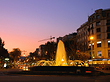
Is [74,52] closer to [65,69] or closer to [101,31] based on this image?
[101,31]

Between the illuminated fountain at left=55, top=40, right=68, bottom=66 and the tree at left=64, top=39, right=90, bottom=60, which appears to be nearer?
the illuminated fountain at left=55, top=40, right=68, bottom=66

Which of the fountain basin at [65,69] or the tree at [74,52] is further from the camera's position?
the tree at [74,52]

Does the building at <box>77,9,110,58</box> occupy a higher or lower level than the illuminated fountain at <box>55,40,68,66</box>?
higher

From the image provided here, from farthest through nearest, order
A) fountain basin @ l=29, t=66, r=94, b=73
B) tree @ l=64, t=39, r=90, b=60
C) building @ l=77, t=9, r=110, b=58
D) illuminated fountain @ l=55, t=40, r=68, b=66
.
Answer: building @ l=77, t=9, r=110, b=58 → tree @ l=64, t=39, r=90, b=60 → illuminated fountain @ l=55, t=40, r=68, b=66 → fountain basin @ l=29, t=66, r=94, b=73

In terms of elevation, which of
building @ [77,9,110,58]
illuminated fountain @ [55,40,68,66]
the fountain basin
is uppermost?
building @ [77,9,110,58]

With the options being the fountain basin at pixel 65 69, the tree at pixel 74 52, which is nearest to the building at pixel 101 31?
the tree at pixel 74 52

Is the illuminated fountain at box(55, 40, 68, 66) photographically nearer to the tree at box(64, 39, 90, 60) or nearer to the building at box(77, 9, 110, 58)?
the tree at box(64, 39, 90, 60)

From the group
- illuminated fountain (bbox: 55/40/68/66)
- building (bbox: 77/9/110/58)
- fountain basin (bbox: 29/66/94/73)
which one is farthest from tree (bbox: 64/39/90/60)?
fountain basin (bbox: 29/66/94/73)

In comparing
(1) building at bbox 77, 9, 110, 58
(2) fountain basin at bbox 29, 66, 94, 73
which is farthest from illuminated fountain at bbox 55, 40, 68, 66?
(1) building at bbox 77, 9, 110, 58

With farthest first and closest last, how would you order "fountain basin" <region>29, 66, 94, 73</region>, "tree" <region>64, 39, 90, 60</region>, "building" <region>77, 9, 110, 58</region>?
"building" <region>77, 9, 110, 58</region>
"tree" <region>64, 39, 90, 60</region>
"fountain basin" <region>29, 66, 94, 73</region>

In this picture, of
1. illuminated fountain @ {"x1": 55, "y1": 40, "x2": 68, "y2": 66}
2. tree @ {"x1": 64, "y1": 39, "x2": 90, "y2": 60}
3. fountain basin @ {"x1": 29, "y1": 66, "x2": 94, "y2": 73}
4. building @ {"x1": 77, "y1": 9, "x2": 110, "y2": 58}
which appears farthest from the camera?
building @ {"x1": 77, "y1": 9, "x2": 110, "y2": 58}

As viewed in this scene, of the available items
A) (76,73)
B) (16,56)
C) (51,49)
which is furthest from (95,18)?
(16,56)

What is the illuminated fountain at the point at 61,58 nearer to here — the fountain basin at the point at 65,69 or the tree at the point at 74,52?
the fountain basin at the point at 65,69

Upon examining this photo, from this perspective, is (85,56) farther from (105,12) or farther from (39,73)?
(39,73)
